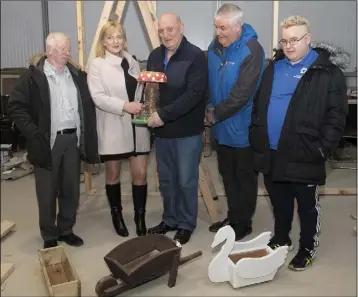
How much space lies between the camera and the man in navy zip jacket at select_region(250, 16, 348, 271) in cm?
239

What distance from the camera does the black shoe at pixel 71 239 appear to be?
3057 millimetres

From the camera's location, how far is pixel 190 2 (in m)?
6.38

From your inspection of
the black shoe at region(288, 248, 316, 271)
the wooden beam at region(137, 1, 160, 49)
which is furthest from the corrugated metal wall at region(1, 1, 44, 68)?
the black shoe at region(288, 248, 316, 271)

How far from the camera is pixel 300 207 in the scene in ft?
8.71

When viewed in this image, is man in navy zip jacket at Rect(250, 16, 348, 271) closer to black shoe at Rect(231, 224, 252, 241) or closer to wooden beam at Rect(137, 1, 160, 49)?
black shoe at Rect(231, 224, 252, 241)

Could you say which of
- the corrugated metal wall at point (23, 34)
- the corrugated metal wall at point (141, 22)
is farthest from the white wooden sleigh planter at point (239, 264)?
the corrugated metal wall at point (23, 34)

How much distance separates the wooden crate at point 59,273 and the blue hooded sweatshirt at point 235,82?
1.23 metres

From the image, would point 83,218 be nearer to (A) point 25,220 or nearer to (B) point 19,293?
(A) point 25,220

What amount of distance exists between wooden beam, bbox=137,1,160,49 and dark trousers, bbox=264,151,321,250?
5.05ft

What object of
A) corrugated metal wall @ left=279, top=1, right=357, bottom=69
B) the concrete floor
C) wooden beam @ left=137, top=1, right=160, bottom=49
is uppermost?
corrugated metal wall @ left=279, top=1, right=357, bottom=69

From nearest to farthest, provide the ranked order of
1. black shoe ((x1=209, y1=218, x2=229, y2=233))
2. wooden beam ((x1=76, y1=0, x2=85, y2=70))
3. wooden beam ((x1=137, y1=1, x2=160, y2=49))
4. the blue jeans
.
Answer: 1. the blue jeans
2. black shoe ((x1=209, y1=218, x2=229, y2=233))
3. wooden beam ((x1=137, y1=1, x2=160, y2=49))
4. wooden beam ((x1=76, y1=0, x2=85, y2=70))

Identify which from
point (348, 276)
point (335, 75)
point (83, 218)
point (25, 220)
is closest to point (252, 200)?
point (348, 276)

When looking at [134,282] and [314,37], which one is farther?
[314,37]

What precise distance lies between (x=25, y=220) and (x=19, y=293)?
3.67 ft
